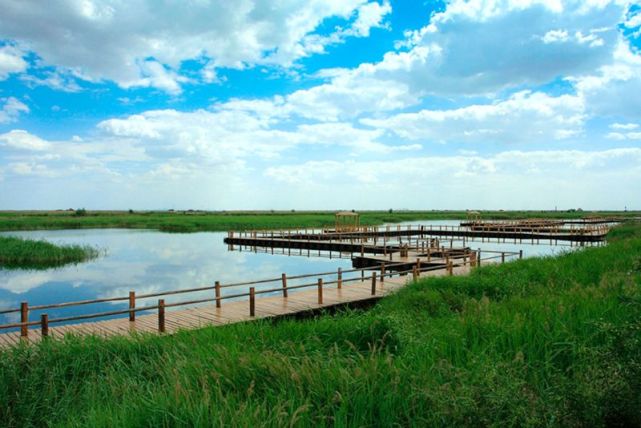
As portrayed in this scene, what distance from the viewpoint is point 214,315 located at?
479 inches

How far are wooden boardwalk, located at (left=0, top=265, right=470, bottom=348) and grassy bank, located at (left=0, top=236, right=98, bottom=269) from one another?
2070 cm

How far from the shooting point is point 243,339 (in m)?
7.00

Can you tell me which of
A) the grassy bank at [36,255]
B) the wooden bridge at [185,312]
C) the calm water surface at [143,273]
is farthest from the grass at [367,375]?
the grassy bank at [36,255]

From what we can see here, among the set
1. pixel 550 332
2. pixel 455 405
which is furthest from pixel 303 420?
pixel 550 332

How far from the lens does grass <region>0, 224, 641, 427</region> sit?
3414mm

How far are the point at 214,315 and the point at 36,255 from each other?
78.8 ft

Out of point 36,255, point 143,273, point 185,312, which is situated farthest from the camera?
point 36,255

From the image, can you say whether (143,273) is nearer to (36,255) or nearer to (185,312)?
(36,255)

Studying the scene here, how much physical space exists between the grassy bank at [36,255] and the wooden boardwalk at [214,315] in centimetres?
2070

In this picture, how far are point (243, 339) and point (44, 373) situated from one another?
8.83ft

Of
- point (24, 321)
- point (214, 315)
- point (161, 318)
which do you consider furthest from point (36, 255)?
point (161, 318)

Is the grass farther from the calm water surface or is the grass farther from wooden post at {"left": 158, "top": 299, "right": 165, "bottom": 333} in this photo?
the calm water surface

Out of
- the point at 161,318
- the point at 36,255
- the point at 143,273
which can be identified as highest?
the point at 161,318

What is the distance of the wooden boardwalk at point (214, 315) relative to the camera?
33.0ft
